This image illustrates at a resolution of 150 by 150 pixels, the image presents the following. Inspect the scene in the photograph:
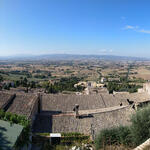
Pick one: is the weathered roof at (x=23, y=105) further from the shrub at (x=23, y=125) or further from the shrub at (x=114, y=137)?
the shrub at (x=114, y=137)

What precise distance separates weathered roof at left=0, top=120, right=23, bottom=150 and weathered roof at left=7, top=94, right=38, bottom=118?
200 inches

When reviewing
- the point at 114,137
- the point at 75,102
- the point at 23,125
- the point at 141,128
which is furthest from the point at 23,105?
the point at 141,128

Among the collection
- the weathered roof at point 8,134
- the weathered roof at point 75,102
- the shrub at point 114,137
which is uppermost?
the weathered roof at point 8,134

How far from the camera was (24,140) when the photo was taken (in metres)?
9.15

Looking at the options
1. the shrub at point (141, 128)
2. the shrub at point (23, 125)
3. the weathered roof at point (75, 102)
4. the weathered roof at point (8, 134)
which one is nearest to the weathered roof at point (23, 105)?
the shrub at point (23, 125)

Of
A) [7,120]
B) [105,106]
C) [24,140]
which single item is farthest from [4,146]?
[105,106]

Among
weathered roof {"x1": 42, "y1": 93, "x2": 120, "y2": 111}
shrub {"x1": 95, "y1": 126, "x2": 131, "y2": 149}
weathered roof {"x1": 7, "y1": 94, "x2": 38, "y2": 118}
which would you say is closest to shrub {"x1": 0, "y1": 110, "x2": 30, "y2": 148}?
weathered roof {"x1": 7, "y1": 94, "x2": 38, "y2": 118}

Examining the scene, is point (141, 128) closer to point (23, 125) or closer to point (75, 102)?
point (23, 125)

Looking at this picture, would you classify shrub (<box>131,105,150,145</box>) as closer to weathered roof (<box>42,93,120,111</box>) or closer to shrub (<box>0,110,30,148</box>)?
shrub (<box>0,110,30,148</box>)

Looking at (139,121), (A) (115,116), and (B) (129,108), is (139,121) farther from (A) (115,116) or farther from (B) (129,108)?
(B) (129,108)

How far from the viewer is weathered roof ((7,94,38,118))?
580 inches

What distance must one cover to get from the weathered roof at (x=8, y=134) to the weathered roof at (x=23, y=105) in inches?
200

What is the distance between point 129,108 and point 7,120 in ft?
41.1

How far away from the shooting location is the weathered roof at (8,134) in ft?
24.4
